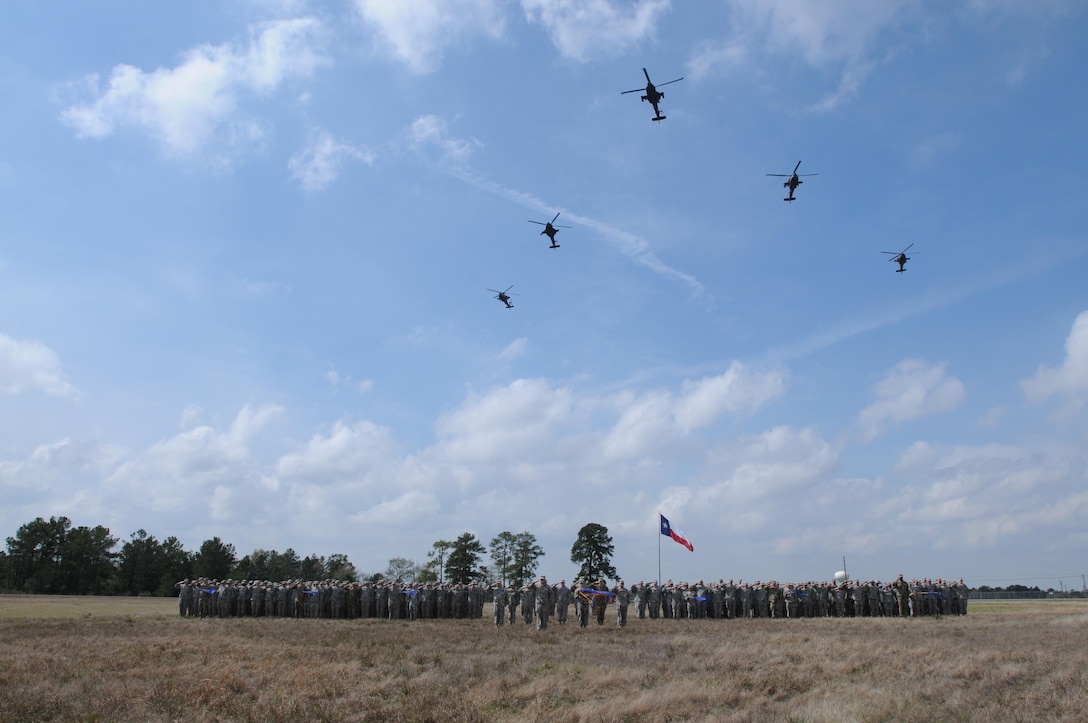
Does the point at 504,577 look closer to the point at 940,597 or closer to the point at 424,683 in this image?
the point at 940,597

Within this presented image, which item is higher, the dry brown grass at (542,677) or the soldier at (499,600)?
the soldier at (499,600)

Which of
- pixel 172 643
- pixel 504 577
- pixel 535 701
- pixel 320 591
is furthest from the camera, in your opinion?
pixel 504 577

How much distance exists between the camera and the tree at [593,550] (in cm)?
8088

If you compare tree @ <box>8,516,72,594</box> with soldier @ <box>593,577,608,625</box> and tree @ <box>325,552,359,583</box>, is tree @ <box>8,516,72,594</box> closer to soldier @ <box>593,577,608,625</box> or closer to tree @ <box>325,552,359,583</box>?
tree @ <box>325,552,359,583</box>

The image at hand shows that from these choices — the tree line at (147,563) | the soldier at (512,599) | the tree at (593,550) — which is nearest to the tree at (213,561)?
the tree line at (147,563)

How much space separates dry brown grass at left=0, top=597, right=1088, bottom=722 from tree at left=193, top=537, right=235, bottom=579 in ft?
246

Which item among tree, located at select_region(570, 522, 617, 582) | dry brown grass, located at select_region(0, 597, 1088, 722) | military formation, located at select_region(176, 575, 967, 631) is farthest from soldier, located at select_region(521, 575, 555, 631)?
tree, located at select_region(570, 522, 617, 582)

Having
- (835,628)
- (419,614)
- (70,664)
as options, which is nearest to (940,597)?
(835,628)

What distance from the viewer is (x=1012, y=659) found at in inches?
635

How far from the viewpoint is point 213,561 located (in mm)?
91750

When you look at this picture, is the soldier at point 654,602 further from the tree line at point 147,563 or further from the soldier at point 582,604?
the tree line at point 147,563

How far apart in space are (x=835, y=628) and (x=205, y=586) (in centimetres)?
2769

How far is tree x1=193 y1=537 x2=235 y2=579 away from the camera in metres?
90.5

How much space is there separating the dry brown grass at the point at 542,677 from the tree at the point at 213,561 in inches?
2953
